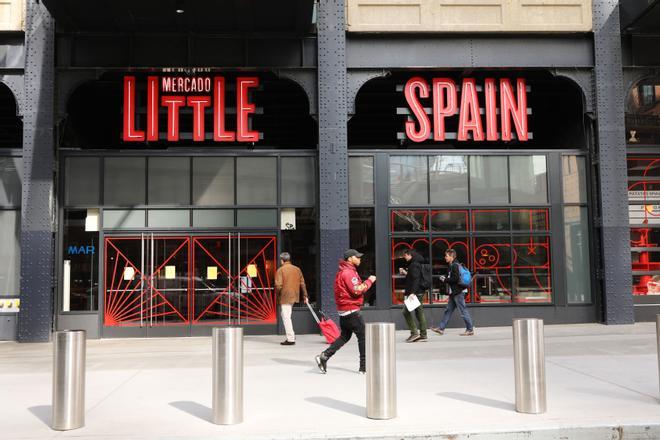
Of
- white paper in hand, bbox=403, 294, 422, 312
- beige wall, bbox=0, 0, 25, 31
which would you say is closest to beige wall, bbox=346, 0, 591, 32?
white paper in hand, bbox=403, 294, 422, 312

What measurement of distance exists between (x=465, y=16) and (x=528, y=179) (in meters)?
4.05

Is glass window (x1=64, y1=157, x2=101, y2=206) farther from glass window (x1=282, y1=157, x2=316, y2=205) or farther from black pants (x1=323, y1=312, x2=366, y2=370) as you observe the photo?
black pants (x1=323, y1=312, x2=366, y2=370)

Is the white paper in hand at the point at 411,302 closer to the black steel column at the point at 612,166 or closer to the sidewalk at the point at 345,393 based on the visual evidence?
the sidewalk at the point at 345,393

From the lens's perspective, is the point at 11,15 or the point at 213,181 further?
the point at 213,181

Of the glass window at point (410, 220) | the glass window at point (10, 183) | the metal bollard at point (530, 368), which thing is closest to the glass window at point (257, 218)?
the glass window at point (410, 220)

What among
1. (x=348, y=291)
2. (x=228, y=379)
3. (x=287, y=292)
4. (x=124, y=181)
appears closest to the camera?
(x=228, y=379)

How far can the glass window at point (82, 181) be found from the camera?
42.4 ft

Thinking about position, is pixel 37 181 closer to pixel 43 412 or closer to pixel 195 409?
pixel 43 412

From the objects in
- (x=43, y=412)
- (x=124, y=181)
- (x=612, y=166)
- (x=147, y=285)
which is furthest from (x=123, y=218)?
(x=612, y=166)

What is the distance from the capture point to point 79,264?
12.9 metres

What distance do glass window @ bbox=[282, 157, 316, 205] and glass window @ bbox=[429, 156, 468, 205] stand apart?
111 inches

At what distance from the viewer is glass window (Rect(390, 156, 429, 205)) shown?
13500mm

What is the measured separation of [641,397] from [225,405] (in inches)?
184

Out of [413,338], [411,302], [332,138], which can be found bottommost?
[413,338]
